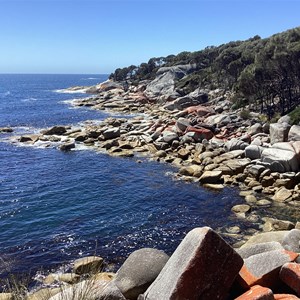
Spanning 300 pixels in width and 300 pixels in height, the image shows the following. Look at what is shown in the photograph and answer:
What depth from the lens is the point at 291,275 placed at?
927 centimetres

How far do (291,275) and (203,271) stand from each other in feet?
7.87

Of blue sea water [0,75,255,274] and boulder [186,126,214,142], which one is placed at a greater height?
boulder [186,126,214,142]

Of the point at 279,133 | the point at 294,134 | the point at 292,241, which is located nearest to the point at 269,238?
the point at 292,241

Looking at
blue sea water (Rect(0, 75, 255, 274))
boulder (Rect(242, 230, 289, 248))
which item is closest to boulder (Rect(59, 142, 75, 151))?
blue sea water (Rect(0, 75, 255, 274))

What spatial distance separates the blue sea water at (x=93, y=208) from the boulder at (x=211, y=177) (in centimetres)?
92

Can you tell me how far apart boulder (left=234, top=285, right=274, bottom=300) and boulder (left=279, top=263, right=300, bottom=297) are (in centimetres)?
97

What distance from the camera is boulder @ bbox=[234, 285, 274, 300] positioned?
27.6ft

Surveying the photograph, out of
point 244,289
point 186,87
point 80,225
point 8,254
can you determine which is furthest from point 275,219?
point 186,87

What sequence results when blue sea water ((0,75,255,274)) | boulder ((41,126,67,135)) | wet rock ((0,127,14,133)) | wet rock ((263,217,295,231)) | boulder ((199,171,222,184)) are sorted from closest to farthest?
blue sea water ((0,75,255,274))
wet rock ((263,217,295,231))
boulder ((199,171,222,184))
boulder ((41,126,67,135))
wet rock ((0,127,14,133))

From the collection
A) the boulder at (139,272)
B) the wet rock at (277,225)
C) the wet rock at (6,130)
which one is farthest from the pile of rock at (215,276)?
the wet rock at (6,130)

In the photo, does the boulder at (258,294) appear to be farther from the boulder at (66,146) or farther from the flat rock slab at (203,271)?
the boulder at (66,146)

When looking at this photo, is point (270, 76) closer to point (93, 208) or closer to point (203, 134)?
point (203, 134)

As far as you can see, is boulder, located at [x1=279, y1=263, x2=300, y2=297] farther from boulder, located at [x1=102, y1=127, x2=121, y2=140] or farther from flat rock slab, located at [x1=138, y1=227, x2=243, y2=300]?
boulder, located at [x1=102, y1=127, x2=121, y2=140]

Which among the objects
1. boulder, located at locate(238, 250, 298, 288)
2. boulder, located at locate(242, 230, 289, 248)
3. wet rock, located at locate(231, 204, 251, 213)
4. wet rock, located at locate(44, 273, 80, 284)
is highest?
boulder, located at locate(238, 250, 298, 288)
